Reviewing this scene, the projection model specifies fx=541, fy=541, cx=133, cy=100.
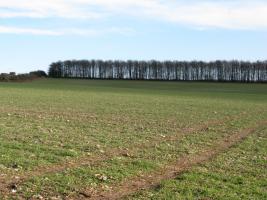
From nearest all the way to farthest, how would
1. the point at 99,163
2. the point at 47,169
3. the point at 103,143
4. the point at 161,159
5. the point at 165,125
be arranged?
the point at 47,169 → the point at 99,163 → the point at 161,159 → the point at 103,143 → the point at 165,125

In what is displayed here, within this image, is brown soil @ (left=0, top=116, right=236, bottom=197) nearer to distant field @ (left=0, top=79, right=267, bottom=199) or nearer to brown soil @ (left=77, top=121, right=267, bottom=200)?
distant field @ (left=0, top=79, right=267, bottom=199)

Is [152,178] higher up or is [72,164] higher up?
[72,164]

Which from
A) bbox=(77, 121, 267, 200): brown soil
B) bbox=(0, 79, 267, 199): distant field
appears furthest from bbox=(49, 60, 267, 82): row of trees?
bbox=(77, 121, 267, 200): brown soil

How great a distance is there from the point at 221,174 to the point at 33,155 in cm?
542

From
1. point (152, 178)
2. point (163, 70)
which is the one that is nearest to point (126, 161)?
point (152, 178)

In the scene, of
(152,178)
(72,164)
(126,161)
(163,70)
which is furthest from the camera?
(163,70)

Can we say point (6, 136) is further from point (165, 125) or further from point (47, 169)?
point (165, 125)

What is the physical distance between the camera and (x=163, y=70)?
516 ft

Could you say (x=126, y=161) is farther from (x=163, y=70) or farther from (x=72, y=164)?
(x=163, y=70)

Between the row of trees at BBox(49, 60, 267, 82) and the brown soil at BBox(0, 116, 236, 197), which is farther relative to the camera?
the row of trees at BBox(49, 60, 267, 82)

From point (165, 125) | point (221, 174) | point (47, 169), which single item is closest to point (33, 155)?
point (47, 169)

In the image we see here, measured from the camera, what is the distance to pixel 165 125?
1121 inches

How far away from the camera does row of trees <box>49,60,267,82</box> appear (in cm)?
14850

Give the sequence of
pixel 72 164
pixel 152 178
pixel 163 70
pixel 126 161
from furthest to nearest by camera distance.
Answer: pixel 163 70, pixel 126 161, pixel 72 164, pixel 152 178
